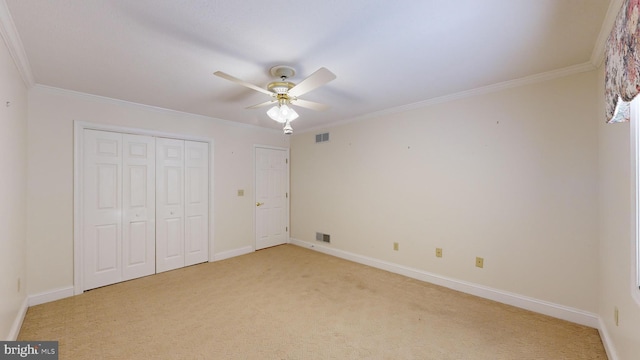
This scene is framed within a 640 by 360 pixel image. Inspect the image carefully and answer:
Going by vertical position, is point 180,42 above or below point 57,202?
above

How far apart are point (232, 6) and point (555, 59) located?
2.69 m

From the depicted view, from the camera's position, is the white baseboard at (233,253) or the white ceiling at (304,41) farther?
the white baseboard at (233,253)

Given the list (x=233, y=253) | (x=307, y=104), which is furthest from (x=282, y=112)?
(x=233, y=253)

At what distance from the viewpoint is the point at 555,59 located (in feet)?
7.33

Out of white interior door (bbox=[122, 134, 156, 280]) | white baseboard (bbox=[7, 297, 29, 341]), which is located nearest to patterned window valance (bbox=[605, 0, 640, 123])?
white baseboard (bbox=[7, 297, 29, 341])

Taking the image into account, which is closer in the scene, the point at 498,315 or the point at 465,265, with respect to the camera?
the point at 498,315

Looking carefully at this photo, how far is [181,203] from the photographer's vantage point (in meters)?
3.97

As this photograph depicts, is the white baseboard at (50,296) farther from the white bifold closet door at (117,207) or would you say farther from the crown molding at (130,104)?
the crown molding at (130,104)

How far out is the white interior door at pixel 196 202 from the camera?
→ 4.02 metres

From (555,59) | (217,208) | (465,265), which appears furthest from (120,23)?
(465,265)

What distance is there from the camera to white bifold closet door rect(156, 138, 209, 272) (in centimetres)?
378

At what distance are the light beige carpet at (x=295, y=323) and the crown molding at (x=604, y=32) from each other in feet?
7.74

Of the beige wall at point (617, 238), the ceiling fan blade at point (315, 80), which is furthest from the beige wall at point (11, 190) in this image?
the beige wall at point (617, 238)

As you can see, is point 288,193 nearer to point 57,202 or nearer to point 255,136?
point 255,136
